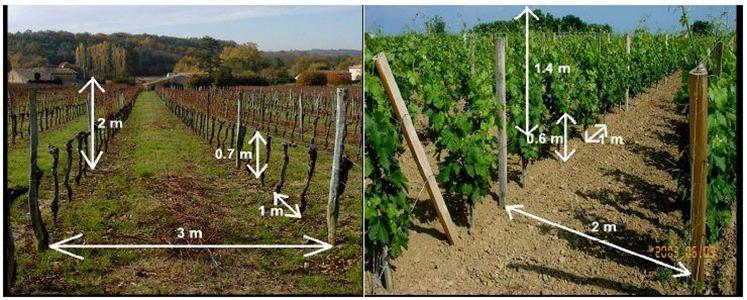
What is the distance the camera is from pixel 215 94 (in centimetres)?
439

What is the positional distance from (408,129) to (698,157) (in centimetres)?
205

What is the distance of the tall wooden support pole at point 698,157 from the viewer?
14.1 feet

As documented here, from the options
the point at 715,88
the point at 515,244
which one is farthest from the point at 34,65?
the point at 715,88

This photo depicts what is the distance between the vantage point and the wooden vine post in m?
4.52

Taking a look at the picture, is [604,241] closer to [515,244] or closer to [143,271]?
[515,244]

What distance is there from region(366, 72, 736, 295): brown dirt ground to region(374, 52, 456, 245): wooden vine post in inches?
16.4

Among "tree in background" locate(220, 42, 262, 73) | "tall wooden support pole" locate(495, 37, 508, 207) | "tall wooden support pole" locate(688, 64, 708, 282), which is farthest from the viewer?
"tall wooden support pole" locate(495, 37, 508, 207)

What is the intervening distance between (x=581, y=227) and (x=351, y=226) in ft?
7.89

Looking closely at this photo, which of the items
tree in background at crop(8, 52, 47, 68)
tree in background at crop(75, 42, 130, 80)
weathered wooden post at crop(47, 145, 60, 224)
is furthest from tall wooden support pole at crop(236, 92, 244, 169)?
tree in background at crop(8, 52, 47, 68)

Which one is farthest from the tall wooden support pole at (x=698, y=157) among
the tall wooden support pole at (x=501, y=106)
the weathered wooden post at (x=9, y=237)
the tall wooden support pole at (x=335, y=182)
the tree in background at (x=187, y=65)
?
the weathered wooden post at (x=9, y=237)

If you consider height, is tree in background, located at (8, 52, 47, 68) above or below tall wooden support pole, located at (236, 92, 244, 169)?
above

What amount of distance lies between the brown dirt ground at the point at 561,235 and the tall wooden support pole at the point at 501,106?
0.73ft

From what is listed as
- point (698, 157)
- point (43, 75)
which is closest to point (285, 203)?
point (43, 75)

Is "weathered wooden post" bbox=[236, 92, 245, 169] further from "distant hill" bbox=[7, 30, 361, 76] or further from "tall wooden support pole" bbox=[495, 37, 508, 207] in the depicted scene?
"tall wooden support pole" bbox=[495, 37, 508, 207]
